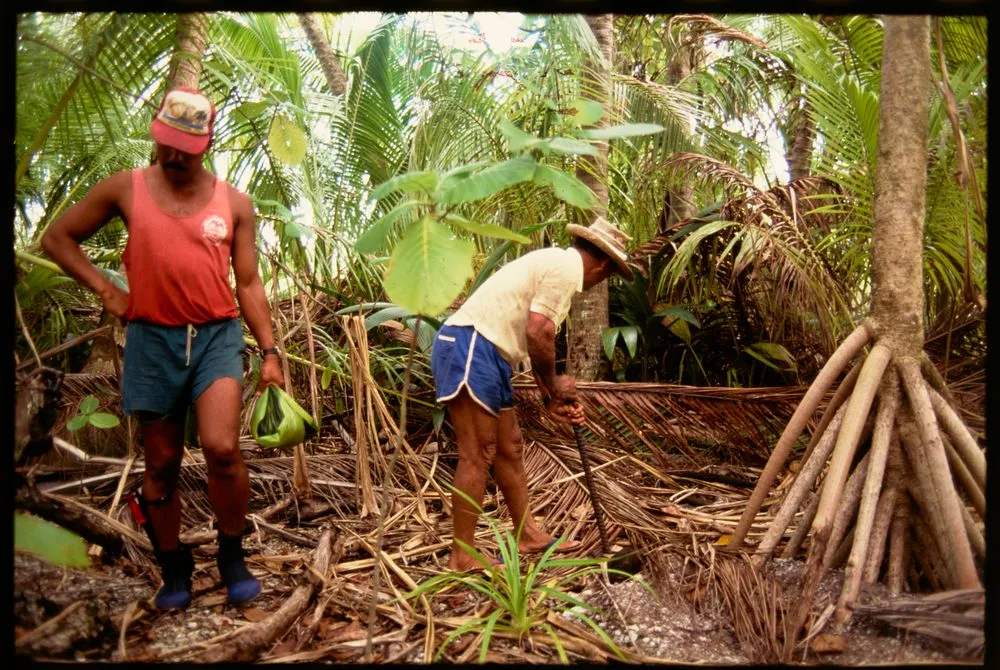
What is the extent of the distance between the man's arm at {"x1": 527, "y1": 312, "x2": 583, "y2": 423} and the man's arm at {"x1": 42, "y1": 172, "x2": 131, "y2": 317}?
1370 mm

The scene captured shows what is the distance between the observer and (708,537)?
3203mm

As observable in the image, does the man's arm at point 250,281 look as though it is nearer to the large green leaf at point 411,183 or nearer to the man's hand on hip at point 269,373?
the man's hand on hip at point 269,373

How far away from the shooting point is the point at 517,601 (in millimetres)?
2492

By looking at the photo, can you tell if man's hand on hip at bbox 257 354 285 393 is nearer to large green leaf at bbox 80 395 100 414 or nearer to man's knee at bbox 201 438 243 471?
man's knee at bbox 201 438 243 471

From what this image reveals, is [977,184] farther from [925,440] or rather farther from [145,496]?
[145,496]

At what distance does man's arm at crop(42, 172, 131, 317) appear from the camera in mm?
2383

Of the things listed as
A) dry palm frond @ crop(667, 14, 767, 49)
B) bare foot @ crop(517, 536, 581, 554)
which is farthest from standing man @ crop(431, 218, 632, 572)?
dry palm frond @ crop(667, 14, 767, 49)

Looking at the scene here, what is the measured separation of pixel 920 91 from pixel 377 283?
2943 mm

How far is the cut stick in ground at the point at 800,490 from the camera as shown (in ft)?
9.19

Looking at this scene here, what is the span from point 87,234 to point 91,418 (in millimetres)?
894

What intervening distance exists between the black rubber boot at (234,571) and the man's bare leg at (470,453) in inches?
29.9

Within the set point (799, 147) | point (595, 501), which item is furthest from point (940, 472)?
point (799, 147)

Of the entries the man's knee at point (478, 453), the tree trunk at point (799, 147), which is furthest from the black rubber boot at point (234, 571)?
the tree trunk at point (799, 147)

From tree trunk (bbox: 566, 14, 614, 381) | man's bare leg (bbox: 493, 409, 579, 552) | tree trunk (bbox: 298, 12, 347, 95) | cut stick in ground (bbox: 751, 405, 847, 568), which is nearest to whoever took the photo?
cut stick in ground (bbox: 751, 405, 847, 568)
